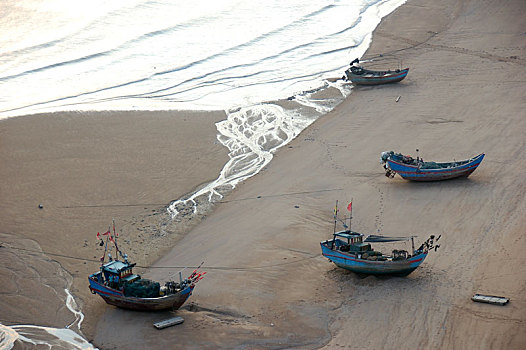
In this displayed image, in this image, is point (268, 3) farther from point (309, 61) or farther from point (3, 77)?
point (3, 77)

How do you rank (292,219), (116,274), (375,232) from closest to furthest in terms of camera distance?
1. (116,274)
2. (375,232)
3. (292,219)

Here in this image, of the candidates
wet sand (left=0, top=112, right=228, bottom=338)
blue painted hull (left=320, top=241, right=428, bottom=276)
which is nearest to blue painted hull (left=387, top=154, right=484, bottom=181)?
blue painted hull (left=320, top=241, right=428, bottom=276)

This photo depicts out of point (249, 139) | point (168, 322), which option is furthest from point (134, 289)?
point (249, 139)

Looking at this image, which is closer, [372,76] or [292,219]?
[292,219]

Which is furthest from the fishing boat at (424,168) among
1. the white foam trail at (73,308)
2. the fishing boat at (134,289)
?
the white foam trail at (73,308)

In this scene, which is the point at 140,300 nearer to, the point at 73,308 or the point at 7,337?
the point at 73,308

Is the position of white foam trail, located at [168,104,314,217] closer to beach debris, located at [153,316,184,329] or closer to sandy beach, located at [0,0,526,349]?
sandy beach, located at [0,0,526,349]

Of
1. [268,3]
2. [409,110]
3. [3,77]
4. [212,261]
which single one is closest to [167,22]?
[268,3]

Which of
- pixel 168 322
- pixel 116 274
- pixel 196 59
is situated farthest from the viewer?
pixel 196 59
